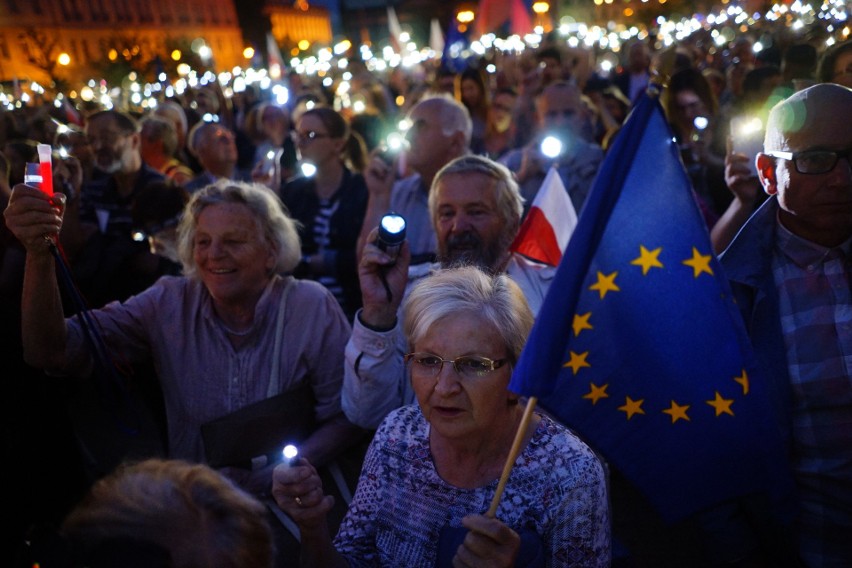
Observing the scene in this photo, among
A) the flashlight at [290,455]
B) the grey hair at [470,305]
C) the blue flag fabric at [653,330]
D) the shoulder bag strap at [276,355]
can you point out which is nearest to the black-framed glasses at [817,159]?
the blue flag fabric at [653,330]

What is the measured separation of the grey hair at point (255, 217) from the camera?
3184 mm

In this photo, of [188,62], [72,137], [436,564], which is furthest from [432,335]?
[188,62]

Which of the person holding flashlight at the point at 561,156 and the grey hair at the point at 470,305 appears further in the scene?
the person holding flashlight at the point at 561,156

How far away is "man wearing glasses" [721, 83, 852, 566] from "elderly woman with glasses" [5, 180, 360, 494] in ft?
5.11

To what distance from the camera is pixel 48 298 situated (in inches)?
110

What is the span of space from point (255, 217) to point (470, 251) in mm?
914

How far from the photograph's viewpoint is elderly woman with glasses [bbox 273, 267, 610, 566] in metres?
2.03

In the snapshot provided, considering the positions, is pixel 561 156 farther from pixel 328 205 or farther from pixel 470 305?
pixel 470 305

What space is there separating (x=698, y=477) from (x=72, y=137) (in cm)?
587

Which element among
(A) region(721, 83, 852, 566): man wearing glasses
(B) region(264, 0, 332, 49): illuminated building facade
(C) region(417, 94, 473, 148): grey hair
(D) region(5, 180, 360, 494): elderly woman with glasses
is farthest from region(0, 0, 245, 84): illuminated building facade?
(A) region(721, 83, 852, 566): man wearing glasses

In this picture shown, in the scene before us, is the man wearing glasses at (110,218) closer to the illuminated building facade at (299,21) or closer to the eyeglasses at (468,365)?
the eyeglasses at (468,365)

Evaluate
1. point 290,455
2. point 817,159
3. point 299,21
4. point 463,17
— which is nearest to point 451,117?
point 817,159

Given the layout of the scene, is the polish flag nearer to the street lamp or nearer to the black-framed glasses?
the black-framed glasses

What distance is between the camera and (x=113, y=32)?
156 ft
